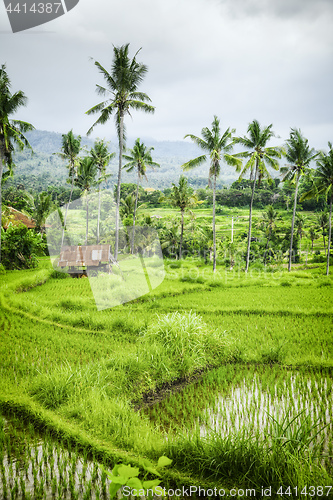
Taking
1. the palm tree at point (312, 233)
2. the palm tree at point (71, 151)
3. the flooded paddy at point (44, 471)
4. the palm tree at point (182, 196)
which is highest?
the palm tree at point (71, 151)

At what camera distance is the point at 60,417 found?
2.50 m

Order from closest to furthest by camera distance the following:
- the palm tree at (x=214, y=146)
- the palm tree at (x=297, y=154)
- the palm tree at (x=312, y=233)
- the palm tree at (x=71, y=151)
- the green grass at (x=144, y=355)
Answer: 1. the green grass at (x=144, y=355)
2. the palm tree at (x=214, y=146)
3. the palm tree at (x=297, y=154)
4. the palm tree at (x=71, y=151)
5. the palm tree at (x=312, y=233)

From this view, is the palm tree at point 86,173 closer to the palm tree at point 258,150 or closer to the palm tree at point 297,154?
the palm tree at point 258,150

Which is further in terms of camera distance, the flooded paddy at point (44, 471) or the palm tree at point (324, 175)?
the palm tree at point (324, 175)

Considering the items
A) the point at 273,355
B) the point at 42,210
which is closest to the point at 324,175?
the point at 273,355

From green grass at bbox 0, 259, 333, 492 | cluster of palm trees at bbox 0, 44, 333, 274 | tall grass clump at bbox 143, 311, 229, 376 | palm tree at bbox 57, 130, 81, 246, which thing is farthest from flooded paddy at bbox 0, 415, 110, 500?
palm tree at bbox 57, 130, 81, 246

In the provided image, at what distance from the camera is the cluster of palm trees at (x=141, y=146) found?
28.6 feet

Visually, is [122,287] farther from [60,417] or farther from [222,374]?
[60,417]

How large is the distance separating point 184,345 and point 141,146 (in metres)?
13.7

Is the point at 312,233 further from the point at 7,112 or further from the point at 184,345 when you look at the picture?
the point at 184,345

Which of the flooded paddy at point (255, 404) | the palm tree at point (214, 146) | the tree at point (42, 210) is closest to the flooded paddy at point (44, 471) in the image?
the flooded paddy at point (255, 404)

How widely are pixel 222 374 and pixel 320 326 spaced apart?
230cm

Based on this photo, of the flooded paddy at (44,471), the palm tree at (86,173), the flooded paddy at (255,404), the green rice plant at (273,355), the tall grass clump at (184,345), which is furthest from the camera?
the palm tree at (86,173)

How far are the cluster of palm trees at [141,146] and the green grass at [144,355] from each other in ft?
11.7
